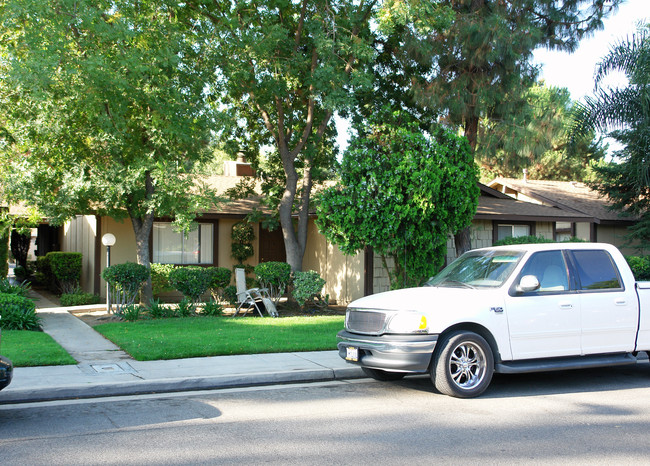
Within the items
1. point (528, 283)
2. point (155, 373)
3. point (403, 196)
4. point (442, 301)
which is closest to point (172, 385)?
point (155, 373)

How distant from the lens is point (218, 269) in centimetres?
1606

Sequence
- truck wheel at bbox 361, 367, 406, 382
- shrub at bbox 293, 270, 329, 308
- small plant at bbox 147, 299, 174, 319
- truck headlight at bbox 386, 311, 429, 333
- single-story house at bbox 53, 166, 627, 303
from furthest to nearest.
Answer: single-story house at bbox 53, 166, 627, 303, shrub at bbox 293, 270, 329, 308, small plant at bbox 147, 299, 174, 319, truck wheel at bbox 361, 367, 406, 382, truck headlight at bbox 386, 311, 429, 333

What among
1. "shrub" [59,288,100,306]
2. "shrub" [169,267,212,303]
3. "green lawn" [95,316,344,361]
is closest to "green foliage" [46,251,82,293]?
"shrub" [59,288,100,306]

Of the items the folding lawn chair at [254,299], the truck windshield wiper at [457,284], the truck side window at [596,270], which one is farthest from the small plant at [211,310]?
the truck side window at [596,270]

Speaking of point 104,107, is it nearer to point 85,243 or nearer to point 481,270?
point 85,243

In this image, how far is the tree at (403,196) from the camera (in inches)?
533

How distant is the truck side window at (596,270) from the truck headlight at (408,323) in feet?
7.61

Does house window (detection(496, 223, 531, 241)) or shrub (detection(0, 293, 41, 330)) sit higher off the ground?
house window (detection(496, 223, 531, 241))

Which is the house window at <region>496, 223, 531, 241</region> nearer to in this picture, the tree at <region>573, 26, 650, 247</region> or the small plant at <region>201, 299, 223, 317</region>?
the tree at <region>573, 26, 650, 247</region>

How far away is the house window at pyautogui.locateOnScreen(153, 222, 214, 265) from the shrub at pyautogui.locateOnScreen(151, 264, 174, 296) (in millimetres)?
1170

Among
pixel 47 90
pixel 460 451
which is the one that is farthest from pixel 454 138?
pixel 460 451

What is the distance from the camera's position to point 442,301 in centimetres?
752

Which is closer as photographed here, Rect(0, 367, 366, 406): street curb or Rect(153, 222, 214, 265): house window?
Rect(0, 367, 366, 406): street curb

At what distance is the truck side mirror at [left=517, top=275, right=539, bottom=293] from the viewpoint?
755 cm
